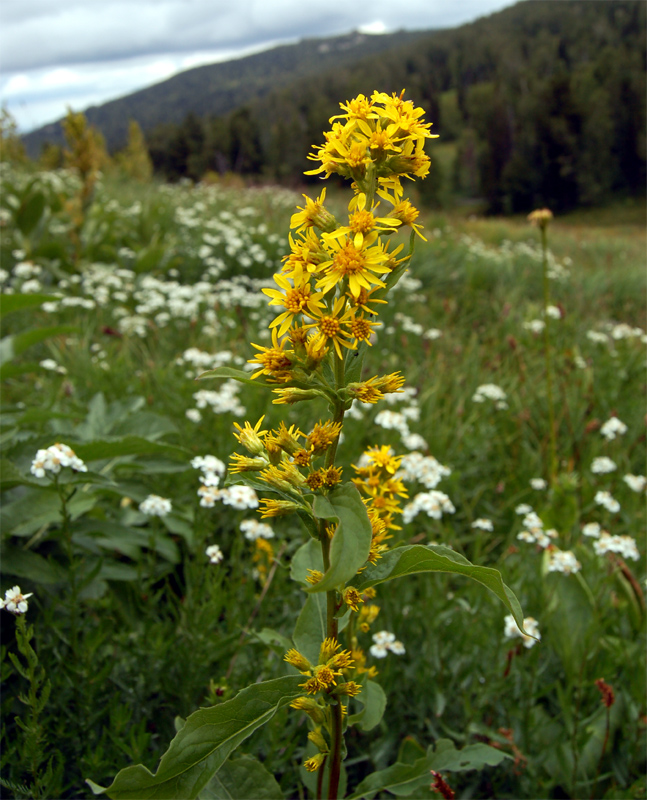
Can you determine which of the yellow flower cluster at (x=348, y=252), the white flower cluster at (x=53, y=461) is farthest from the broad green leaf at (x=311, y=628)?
the white flower cluster at (x=53, y=461)

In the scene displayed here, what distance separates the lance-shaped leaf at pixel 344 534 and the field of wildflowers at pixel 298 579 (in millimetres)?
71

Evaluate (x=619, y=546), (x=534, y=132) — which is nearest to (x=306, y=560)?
(x=619, y=546)

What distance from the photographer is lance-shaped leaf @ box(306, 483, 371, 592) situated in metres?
0.82

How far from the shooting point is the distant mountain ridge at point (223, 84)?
127m

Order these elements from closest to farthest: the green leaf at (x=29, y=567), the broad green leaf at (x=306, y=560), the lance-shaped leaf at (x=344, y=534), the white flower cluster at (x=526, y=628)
A: 1. the lance-shaped leaf at (x=344, y=534)
2. the broad green leaf at (x=306, y=560)
3. the green leaf at (x=29, y=567)
4. the white flower cluster at (x=526, y=628)

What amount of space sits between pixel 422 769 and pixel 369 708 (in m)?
0.20

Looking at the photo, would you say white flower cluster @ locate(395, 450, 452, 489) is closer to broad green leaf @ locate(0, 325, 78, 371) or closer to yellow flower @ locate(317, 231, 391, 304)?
yellow flower @ locate(317, 231, 391, 304)

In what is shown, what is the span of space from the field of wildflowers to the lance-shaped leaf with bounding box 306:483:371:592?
7cm

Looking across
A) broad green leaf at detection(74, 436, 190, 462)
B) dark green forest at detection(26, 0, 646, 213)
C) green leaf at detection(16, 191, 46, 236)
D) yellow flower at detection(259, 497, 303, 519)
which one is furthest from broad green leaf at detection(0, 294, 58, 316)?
dark green forest at detection(26, 0, 646, 213)

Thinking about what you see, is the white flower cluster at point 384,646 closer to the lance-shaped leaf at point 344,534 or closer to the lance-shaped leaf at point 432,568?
the lance-shaped leaf at point 432,568

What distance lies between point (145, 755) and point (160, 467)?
0.95 m

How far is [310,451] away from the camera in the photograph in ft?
3.67

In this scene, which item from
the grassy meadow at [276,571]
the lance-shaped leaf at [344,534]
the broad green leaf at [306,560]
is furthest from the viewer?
the grassy meadow at [276,571]

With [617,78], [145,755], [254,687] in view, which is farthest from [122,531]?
[617,78]
